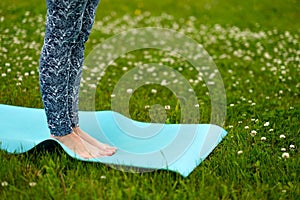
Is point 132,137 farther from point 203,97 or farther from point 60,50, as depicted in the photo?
point 203,97

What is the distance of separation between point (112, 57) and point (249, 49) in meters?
2.05

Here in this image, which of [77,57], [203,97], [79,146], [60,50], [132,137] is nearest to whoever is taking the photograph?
[60,50]

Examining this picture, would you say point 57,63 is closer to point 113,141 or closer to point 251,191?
point 113,141

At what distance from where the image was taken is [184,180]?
326 centimetres

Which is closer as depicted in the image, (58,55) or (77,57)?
(58,55)

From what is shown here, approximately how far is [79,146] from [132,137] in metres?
0.63

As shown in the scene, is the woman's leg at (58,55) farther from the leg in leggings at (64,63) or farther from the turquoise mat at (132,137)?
the turquoise mat at (132,137)

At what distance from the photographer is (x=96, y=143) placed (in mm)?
3812

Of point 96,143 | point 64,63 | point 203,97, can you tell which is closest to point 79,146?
point 96,143

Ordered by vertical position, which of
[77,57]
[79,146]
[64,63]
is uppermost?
[77,57]

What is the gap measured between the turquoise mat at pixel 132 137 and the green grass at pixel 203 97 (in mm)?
79

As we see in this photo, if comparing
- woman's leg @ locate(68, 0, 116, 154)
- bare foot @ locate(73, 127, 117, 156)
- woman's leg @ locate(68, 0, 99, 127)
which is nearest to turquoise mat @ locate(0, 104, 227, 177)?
bare foot @ locate(73, 127, 117, 156)

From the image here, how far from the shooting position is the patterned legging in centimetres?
334

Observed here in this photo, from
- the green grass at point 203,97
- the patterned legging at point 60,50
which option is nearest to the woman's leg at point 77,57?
the patterned legging at point 60,50
